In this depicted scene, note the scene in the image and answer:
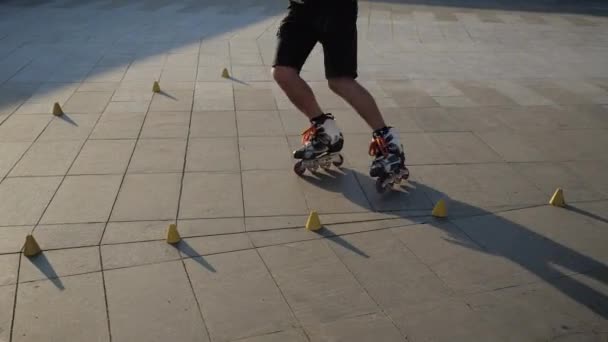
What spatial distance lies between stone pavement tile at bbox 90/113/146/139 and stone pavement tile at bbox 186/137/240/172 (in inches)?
27.0

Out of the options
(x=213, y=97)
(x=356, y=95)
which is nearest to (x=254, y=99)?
(x=213, y=97)

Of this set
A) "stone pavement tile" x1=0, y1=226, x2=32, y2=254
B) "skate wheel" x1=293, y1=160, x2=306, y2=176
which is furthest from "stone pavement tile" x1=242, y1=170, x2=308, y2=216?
"stone pavement tile" x1=0, y1=226, x2=32, y2=254

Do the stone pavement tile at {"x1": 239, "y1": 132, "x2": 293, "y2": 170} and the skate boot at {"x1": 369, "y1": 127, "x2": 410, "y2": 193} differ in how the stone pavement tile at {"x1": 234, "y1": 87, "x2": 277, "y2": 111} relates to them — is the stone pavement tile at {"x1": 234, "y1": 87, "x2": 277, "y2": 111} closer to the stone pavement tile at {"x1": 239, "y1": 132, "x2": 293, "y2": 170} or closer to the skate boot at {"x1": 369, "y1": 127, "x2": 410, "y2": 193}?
the stone pavement tile at {"x1": 239, "y1": 132, "x2": 293, "y2": 170}

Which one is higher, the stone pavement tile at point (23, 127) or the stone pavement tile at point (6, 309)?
the stone pavement tile at point (23, 127)

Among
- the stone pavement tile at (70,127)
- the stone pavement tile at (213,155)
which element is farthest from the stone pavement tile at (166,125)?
the stone pavement tile at (70,127)

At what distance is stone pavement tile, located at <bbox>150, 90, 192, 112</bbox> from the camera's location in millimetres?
5703

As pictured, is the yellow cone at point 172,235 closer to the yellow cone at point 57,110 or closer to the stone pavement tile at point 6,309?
the stone pavement tile at point 6,309

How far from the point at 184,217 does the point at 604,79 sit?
7273 millimetres

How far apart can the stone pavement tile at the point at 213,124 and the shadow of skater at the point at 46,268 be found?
2.16 m

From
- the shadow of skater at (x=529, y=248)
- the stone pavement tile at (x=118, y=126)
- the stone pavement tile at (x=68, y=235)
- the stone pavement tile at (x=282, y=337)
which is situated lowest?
the shadow of skater at (x=529, y=248)

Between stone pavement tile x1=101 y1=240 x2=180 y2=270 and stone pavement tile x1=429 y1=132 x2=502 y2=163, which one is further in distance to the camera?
stone pavement tile x1=429 y1=132 x2=502 y2=163

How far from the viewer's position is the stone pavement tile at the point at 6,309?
98.6 inches

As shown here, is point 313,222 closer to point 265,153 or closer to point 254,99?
point 265,153

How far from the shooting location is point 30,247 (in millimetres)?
3080
